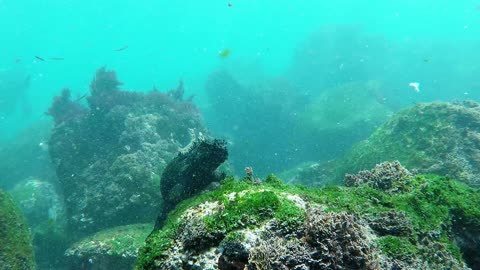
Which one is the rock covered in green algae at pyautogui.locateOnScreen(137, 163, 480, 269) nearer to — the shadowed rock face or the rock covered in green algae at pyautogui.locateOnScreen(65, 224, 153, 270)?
the shadowed rock face

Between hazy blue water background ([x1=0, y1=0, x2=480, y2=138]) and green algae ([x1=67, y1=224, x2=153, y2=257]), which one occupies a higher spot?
hazy blue water background ([x1=0, y1=0, x2=480, y2=138])

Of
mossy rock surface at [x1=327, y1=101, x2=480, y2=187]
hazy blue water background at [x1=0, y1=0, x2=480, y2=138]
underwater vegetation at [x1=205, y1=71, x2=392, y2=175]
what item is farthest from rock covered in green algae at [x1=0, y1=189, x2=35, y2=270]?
hazy blue water background at [x1=0, y1=0, x2=480, y2=138]

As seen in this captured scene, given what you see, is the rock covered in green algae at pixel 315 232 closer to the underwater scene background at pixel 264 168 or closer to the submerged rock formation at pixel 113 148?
the underwater scene background at pixel 264 168

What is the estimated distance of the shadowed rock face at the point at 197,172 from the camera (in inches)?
209

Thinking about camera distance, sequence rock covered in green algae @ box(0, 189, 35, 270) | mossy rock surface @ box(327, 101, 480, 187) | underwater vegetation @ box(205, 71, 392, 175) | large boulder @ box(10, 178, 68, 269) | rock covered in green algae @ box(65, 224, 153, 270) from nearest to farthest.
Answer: rock covered in green algae @ box(0, 189, 35, 270) < rock covered in green algae @ box(65, 224, 153, 270) < mossy rock surface @ box(327, 101, 480, 187) < large boulder @ box(10, 178, 68, 269) < underwater vegetation @ box(205, 71, 392, 175)

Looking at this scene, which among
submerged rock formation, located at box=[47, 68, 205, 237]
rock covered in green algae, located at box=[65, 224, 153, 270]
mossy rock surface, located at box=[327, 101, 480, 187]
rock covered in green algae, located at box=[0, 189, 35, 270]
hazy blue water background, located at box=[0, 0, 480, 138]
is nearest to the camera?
rock covered in green algae, located at box=[0, 189, 35, 270]

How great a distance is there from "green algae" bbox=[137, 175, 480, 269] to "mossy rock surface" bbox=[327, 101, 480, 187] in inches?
180

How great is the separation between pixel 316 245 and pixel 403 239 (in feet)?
4.37

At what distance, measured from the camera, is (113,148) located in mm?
13203

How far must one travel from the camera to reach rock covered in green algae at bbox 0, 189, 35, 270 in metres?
6.62

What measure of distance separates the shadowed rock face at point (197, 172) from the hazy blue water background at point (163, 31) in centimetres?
4314

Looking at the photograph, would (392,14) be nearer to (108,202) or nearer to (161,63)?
(161,63)

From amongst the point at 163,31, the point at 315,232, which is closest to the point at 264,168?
the point at 315,232

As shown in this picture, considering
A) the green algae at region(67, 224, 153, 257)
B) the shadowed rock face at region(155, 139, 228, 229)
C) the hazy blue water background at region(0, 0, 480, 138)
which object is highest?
the hazy blue water background at region(0, 0, 480, 138)
